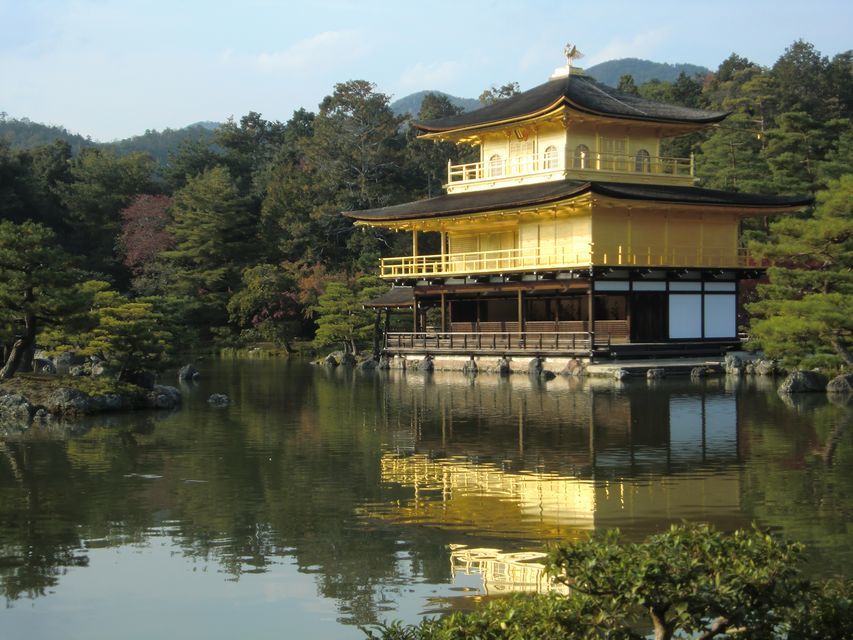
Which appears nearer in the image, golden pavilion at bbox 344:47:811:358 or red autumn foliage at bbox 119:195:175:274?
golden pavilion at bbox 344:47:811:358

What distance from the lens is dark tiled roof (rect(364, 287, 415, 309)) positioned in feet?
147

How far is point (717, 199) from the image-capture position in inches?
1503

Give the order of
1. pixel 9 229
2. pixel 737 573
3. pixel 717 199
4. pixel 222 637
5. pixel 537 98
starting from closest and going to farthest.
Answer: pixel 737 573, pixel 222 637, pixel 9 229, pixel 717 199, pixel 537 98

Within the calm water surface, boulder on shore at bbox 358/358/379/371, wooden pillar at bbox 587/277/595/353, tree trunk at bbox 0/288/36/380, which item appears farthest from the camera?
boulder on shore at bbox 358/358/379/371

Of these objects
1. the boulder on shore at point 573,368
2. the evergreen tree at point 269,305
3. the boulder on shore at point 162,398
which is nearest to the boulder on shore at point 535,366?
the boulder on shore at point 573,368

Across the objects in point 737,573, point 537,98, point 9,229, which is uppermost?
point 537,98

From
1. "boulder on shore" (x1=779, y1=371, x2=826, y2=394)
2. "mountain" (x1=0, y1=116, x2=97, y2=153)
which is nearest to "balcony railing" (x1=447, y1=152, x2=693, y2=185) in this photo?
"boulder on shore" (x1=779, y1=371, x2=826, y2=394)

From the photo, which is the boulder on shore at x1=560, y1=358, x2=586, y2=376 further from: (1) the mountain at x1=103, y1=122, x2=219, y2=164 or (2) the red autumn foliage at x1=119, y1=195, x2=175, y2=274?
(1) the mountain at x1=103, y1=122, x2=219, y2=164

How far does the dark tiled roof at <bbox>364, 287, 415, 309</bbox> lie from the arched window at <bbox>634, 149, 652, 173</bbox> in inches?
396

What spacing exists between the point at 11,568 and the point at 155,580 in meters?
1.44

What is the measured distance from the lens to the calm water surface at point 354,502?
30.3 feet

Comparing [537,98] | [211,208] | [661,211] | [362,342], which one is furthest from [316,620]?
[211,208]

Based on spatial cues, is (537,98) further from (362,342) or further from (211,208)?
(211,208)

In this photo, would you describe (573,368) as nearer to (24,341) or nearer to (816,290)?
(816,290)
